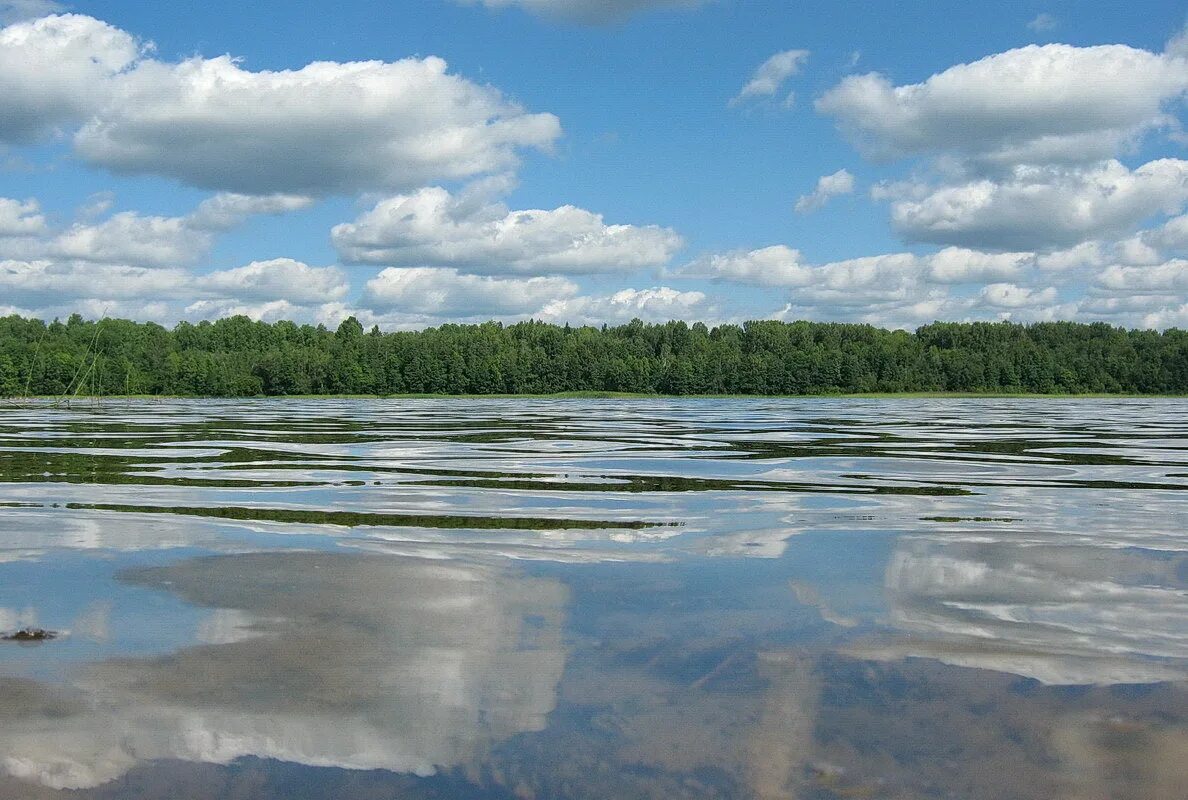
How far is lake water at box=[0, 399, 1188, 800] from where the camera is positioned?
5.12 metres

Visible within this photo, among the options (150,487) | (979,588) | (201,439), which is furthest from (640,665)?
(201,439)

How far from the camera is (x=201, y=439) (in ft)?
110

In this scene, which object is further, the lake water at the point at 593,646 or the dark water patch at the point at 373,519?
the dark water patch at the point at 373,519

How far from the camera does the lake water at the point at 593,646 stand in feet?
16.8

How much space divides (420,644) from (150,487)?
1183 cm

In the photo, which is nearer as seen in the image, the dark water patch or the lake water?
the lake water

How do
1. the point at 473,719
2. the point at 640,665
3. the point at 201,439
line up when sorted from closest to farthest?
1. the point at 473,719
2. the point at 640,665
3. the point at 201,439

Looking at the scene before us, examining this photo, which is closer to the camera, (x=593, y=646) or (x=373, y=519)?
(x=593, y=646)

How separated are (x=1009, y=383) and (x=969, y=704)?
20670cm

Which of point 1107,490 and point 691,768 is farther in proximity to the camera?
point 1107,490

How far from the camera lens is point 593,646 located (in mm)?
7277

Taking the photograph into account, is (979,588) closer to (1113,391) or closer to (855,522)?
(855,522)

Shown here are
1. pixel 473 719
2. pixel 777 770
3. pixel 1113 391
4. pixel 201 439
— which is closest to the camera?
pixel 777 770

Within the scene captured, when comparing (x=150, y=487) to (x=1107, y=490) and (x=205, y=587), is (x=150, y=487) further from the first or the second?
(x=1107, y=490)
